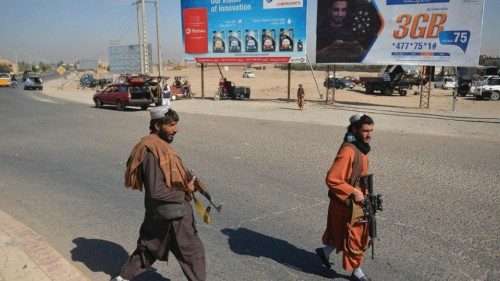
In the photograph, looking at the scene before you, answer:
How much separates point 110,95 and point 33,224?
18.0 m

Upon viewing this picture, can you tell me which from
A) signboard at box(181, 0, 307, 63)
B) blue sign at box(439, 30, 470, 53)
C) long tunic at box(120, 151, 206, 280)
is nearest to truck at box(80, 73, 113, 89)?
signboard at box(181, 0, 307, 63)

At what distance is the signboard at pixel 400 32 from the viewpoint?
804 inches

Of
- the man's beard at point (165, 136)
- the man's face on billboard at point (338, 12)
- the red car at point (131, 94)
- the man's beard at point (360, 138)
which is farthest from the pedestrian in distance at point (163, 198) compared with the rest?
the man's face on billboard at point (338, 12)

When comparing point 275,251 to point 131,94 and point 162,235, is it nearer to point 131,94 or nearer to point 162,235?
point 162,235

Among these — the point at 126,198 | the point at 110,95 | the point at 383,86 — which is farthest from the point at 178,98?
the point at 126,198

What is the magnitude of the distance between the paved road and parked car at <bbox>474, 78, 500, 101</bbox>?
62.8 ft

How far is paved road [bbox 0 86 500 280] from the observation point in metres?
4.21

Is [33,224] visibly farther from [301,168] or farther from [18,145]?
[18,145]

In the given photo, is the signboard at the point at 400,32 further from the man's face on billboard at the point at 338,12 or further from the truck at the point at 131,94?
the truck at the point at 131,94

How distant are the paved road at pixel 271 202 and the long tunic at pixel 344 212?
1.64 feet

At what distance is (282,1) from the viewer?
2561cm

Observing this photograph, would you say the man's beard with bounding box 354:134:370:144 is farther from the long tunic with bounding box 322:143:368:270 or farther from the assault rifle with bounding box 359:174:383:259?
the assault rifle with bounding box 359:174:383:259

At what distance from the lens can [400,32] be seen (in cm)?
2181

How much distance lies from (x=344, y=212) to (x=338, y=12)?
2188cm
